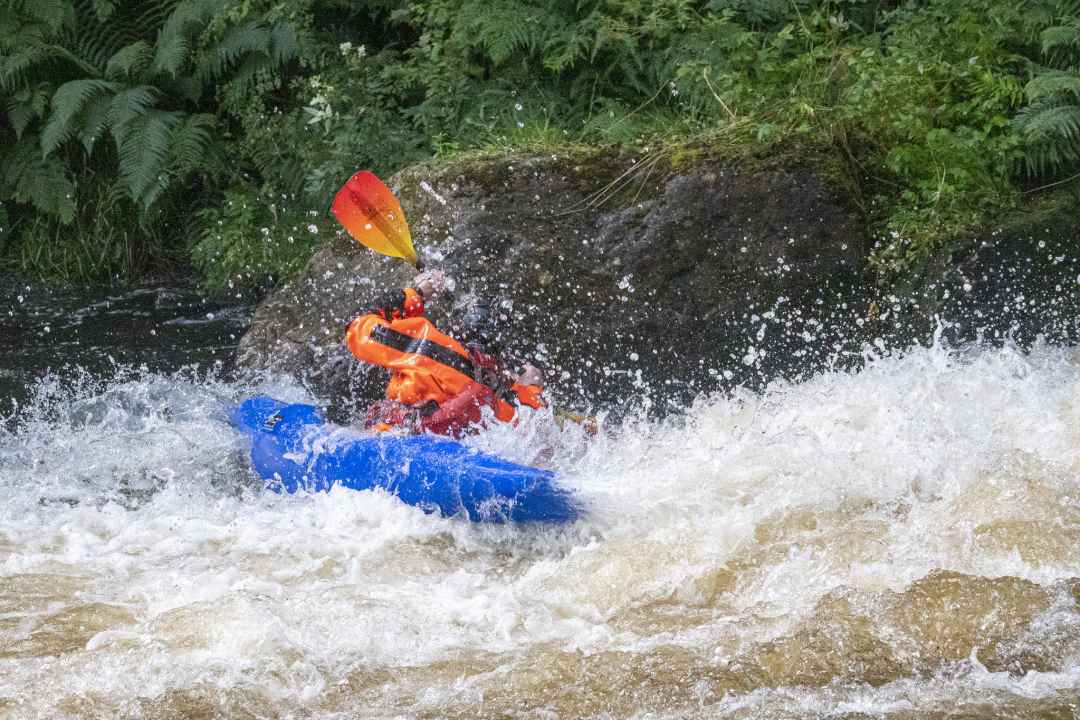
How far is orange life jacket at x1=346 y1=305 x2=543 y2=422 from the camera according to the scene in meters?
4.75

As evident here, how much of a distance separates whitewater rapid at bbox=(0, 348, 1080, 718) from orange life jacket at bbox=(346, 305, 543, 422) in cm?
25

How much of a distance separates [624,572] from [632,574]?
33 mm

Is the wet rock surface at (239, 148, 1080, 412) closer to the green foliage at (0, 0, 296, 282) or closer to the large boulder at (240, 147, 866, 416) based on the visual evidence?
the large boulder at (240, 147, 866, 416)

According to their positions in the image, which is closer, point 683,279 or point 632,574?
point 632,574

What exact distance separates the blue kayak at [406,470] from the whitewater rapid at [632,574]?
91mm

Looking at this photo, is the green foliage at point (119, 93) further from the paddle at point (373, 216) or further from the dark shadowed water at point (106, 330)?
the paddle at point (373, 216)

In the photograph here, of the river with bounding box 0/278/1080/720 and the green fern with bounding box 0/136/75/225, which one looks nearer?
the river with bounding box 0/278/1080/720

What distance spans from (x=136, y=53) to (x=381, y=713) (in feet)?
19.0

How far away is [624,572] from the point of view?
12.1 ft

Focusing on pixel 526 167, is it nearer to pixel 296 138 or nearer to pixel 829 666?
pixel 296 138

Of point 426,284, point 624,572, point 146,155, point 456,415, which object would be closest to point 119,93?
point 146,155

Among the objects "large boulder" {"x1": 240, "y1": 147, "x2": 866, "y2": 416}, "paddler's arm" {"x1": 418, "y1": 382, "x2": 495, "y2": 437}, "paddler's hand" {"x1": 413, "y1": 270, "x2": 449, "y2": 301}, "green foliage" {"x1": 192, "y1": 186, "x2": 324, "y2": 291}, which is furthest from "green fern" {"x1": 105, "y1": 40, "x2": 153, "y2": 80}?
"paddler's arm" {"x1": 418, "y1": 382, "x2": 495, "y2": 437}

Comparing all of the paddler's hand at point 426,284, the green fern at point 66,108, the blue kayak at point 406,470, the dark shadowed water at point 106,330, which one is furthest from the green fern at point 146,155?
the paddler's hand at point 426,284

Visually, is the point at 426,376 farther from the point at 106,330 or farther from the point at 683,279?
the point at 106,330
